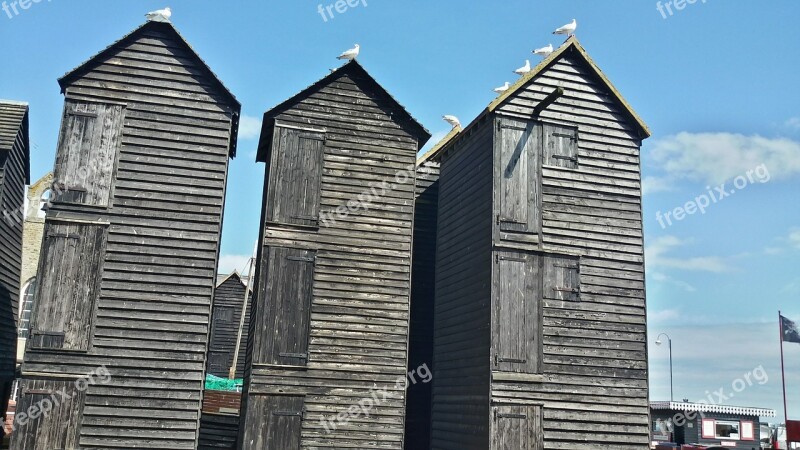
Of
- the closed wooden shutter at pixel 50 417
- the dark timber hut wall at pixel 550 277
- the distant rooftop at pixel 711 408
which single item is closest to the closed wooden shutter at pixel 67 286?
the closed wooden shutter at pixel 50 417

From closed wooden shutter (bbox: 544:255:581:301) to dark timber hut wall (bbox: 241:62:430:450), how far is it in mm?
3554

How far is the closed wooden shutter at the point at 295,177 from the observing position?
17.8 m

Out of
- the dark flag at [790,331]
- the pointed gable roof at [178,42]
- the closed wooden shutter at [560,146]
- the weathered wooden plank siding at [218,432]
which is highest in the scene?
the pointed gable roof at [178,42]

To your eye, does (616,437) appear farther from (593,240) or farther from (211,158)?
(211,158)

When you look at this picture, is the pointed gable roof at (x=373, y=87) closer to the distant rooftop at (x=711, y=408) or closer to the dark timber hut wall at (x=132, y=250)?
the dark timber hut wall at (x=132, y=250)

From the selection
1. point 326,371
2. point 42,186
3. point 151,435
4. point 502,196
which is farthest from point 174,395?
point 42,186

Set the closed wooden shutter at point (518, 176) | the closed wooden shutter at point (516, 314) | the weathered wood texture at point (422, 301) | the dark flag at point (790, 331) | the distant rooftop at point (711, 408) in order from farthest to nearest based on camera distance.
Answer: the dark flag at point (790, 331) → the distant rooftop at point (711, 408) → the weathered wood texture at point (422, 301) → the closed wooden shutter at point (518, 176) → the closed wooden shutter at point (516, 314)

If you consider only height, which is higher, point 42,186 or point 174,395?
point 42,186

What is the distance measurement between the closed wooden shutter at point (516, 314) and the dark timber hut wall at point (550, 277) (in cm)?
3

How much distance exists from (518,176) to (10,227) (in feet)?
49.9

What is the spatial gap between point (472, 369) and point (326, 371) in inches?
148

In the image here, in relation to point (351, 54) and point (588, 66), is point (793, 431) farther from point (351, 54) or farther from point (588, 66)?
point (351, 54)

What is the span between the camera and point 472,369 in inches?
712

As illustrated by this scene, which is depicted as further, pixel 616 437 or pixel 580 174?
pixel 580 174
